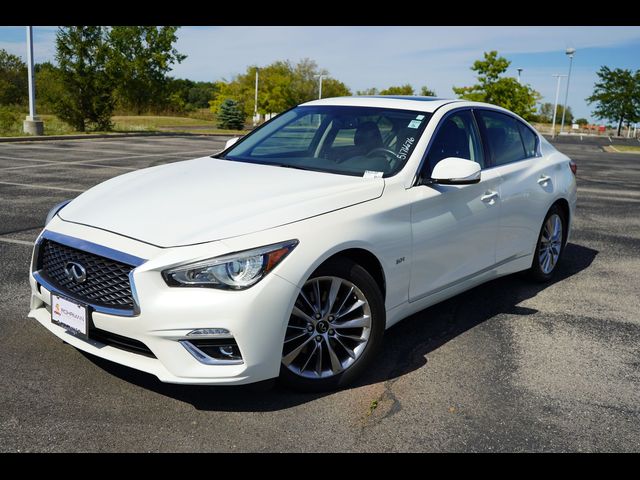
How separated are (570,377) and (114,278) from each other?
9.31ft

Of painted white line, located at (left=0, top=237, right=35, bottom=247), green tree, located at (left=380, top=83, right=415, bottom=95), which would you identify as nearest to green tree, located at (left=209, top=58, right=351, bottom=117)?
green tree, located at (left=380, top=83, right=415, bottom=95)

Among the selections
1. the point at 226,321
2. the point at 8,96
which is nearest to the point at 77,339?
the point at 226,321

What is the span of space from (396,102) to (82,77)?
27.3m

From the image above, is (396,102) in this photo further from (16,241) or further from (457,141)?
(16,241)

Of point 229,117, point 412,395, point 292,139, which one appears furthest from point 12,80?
point 412,395

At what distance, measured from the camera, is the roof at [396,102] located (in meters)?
4.82

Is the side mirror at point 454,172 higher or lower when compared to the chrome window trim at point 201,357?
higher

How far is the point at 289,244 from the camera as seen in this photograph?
132 inches

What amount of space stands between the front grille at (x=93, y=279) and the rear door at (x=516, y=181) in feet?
9.81

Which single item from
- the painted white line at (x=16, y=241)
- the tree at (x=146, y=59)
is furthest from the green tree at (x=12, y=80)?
the painted white line at (x=16, y=241)

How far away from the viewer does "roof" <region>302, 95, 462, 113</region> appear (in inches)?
190

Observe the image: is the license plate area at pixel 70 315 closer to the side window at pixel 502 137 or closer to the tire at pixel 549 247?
the side window at pixel 502 137

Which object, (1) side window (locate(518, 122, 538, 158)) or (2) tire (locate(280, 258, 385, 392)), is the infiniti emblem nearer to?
(2) tire (locate(280, 258, 385, 392))

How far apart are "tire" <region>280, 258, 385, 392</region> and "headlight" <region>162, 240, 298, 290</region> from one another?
35cm
